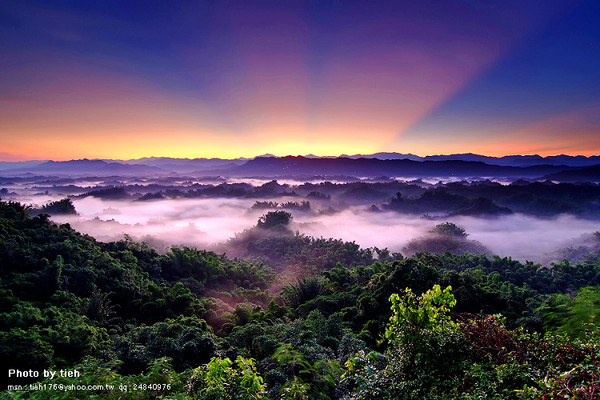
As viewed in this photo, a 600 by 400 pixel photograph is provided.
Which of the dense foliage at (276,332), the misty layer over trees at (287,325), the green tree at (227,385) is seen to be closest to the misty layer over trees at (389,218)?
the misty layer over trees at (287,325)

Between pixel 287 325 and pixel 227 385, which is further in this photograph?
pixel 287 325

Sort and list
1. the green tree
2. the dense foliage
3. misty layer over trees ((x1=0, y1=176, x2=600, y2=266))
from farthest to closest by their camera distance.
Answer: misty layer over trees ((x1=0, y1=176, x2=600, y2=266))
the dense foliage
the green tree

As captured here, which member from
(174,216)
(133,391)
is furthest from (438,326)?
(174,216)

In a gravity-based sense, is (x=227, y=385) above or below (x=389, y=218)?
above

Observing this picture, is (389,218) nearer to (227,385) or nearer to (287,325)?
(287,325)

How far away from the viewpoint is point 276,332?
46.4ft

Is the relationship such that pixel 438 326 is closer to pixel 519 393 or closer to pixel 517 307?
pixel 519 393

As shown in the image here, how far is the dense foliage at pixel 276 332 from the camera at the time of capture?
16.9 feet

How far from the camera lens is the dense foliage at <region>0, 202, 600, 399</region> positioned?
5141 mm

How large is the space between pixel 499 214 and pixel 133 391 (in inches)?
6095

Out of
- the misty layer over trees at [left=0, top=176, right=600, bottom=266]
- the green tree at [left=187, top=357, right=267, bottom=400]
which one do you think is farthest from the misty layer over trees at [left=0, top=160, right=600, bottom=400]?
the misty layer over trees at [left=0, top=176, right=600, bottom=266]

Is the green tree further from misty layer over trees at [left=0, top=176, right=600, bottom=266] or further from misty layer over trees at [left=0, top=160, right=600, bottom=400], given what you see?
misty layer over trees at [left=0, top=176, right=600, bottom=266]

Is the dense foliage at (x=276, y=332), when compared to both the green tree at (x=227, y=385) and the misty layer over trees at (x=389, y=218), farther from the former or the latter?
the misty layer over trees at (x=389, y=218)

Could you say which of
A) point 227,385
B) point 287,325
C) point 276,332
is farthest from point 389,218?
point 227,385
